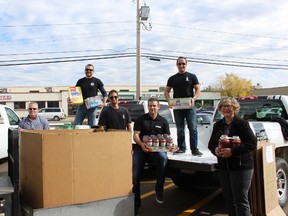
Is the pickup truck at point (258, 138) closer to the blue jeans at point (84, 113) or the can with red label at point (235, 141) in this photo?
the can with red label at point (235, 141)

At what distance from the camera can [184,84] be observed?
5.91 metres

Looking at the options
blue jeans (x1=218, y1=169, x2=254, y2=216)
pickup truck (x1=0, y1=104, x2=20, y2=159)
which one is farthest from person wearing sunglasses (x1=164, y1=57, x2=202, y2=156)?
pickup truck (x1=0, y1=104, x2=20, y2=159)

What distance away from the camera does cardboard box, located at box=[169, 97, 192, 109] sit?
5.76 m

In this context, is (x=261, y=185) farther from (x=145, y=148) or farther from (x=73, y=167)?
(x=73, y=167)

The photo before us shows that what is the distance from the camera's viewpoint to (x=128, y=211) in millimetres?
3672

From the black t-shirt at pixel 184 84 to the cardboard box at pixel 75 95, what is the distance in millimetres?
1884

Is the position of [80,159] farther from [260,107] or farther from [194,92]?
[260,107]

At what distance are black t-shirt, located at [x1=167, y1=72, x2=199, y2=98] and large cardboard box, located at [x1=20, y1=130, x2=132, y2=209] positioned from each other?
2375 millimetres

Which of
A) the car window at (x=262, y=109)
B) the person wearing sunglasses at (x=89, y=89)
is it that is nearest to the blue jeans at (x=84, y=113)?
the person wearing sunglasses at (x=89, y=89)

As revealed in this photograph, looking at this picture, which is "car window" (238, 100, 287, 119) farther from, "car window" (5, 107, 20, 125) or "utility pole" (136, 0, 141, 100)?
"utility pole" (136, 0, 141, 100)

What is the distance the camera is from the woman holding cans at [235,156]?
391 cm

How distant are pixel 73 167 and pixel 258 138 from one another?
126 inches

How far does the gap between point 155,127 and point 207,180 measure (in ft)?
3.91

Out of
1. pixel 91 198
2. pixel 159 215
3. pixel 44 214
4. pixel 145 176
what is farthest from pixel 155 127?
pixel 145 176
